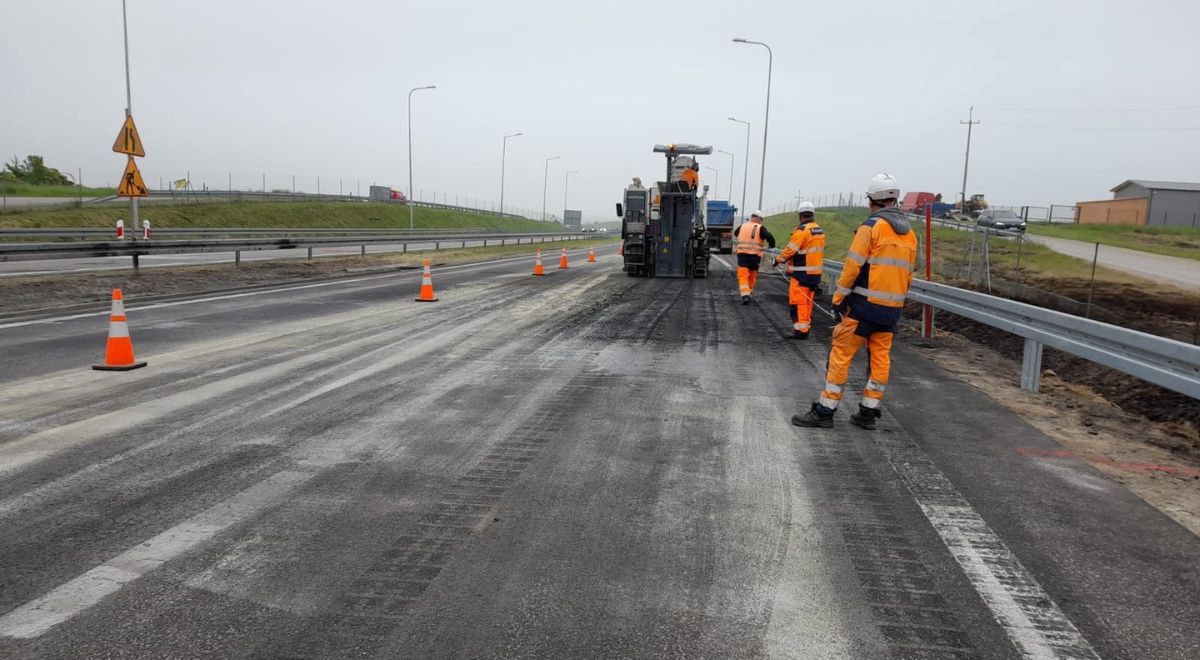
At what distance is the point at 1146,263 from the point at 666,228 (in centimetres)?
1546

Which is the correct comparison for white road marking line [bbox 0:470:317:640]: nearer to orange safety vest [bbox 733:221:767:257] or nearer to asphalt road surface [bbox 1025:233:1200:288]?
orange safety vest [bbox 733:221:767:257]

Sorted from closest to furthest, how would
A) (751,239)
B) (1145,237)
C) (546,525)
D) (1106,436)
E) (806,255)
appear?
(546,525) → (1106,436) → (806,255) → (751,239) → (1145,237)

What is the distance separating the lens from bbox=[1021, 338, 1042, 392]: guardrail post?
7896mm

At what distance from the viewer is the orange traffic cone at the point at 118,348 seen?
753 centimetres

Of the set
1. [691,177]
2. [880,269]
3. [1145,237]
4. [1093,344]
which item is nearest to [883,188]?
[880,269]

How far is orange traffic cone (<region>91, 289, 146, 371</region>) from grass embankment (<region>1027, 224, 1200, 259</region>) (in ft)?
110

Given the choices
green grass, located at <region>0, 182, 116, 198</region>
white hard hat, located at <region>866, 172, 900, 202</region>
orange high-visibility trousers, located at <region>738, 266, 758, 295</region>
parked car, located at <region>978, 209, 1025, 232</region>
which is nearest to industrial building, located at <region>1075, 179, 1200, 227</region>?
parked car, located at <region>978, 209, 1025, 232</region>

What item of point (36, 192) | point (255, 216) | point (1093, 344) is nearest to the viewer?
point (1093, 344)

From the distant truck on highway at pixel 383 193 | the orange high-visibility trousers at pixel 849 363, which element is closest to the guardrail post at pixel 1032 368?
the orange high-visibility trousers at pixel 849 363

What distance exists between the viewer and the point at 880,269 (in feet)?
19.5

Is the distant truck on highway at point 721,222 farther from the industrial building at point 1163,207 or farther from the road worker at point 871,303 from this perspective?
the industrial building at point 1163,207

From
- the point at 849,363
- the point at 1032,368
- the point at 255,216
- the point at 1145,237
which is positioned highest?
the point at 1145,237

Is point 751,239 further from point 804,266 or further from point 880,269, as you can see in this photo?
point 880,269

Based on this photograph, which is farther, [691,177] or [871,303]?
[691,177]
